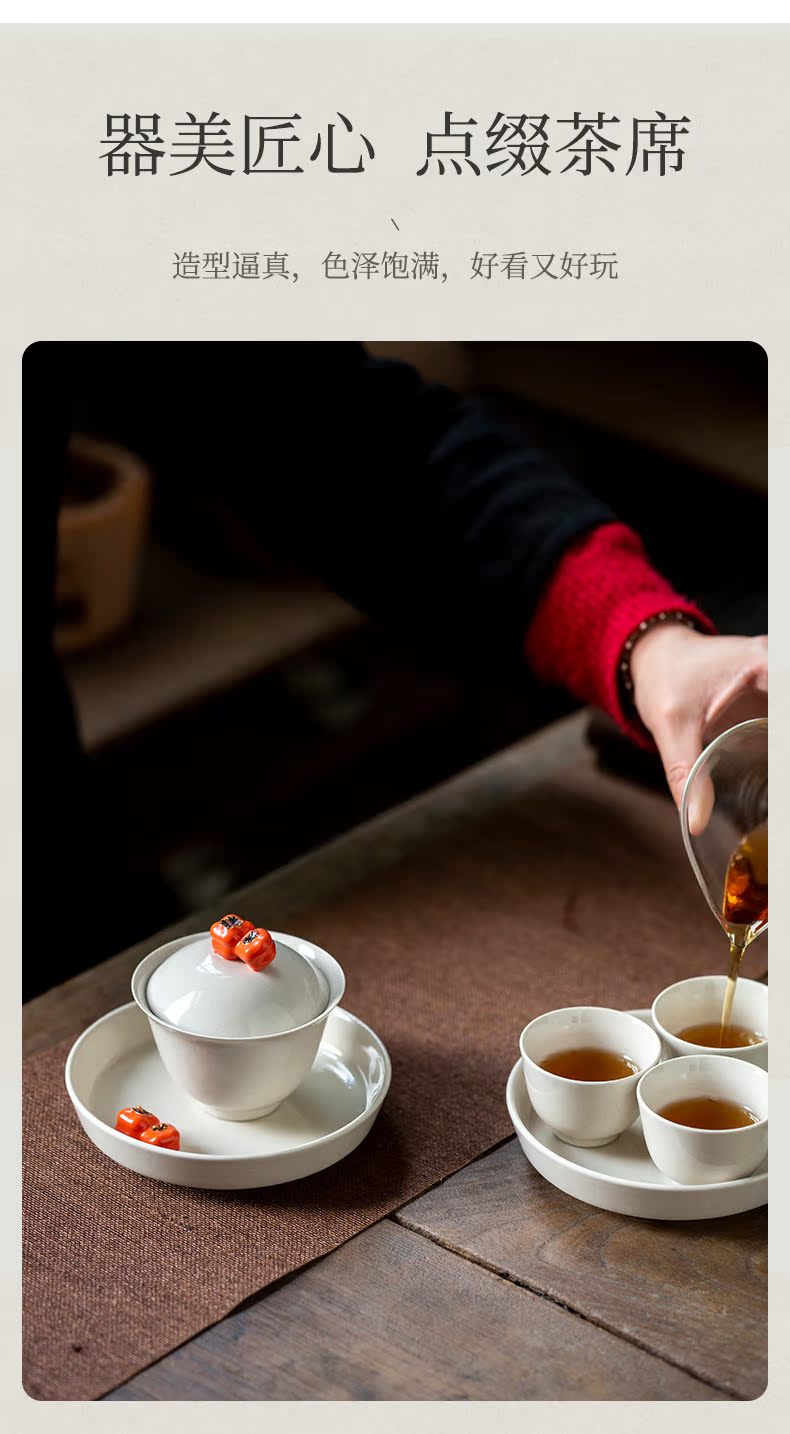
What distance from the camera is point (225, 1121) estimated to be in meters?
0.92

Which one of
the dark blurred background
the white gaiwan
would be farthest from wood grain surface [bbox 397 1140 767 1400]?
the dark blurred background

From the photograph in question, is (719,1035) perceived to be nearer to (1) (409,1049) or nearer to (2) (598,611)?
(1) (409,1049)

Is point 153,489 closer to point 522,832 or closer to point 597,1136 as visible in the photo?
point 522,832

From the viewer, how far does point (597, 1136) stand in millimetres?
891

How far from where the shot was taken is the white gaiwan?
85 cm

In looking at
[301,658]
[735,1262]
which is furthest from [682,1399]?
[301,658]

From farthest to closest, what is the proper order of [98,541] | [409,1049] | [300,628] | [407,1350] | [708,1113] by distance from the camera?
1. [300,628]
2. [98,541]
3. [409,1049]
4. [708,1113]
5. [407,1350]

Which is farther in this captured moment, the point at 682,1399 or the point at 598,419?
the point at 598,419

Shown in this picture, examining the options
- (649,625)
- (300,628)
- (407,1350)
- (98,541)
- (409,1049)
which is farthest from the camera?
(300,628)

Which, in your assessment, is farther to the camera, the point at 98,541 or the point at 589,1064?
the point at 98,541

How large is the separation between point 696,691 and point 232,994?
41 centimetres

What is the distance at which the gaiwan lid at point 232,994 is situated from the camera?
854mm

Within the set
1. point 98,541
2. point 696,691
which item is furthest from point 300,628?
point 696,691

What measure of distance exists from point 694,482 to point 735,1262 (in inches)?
69.2
